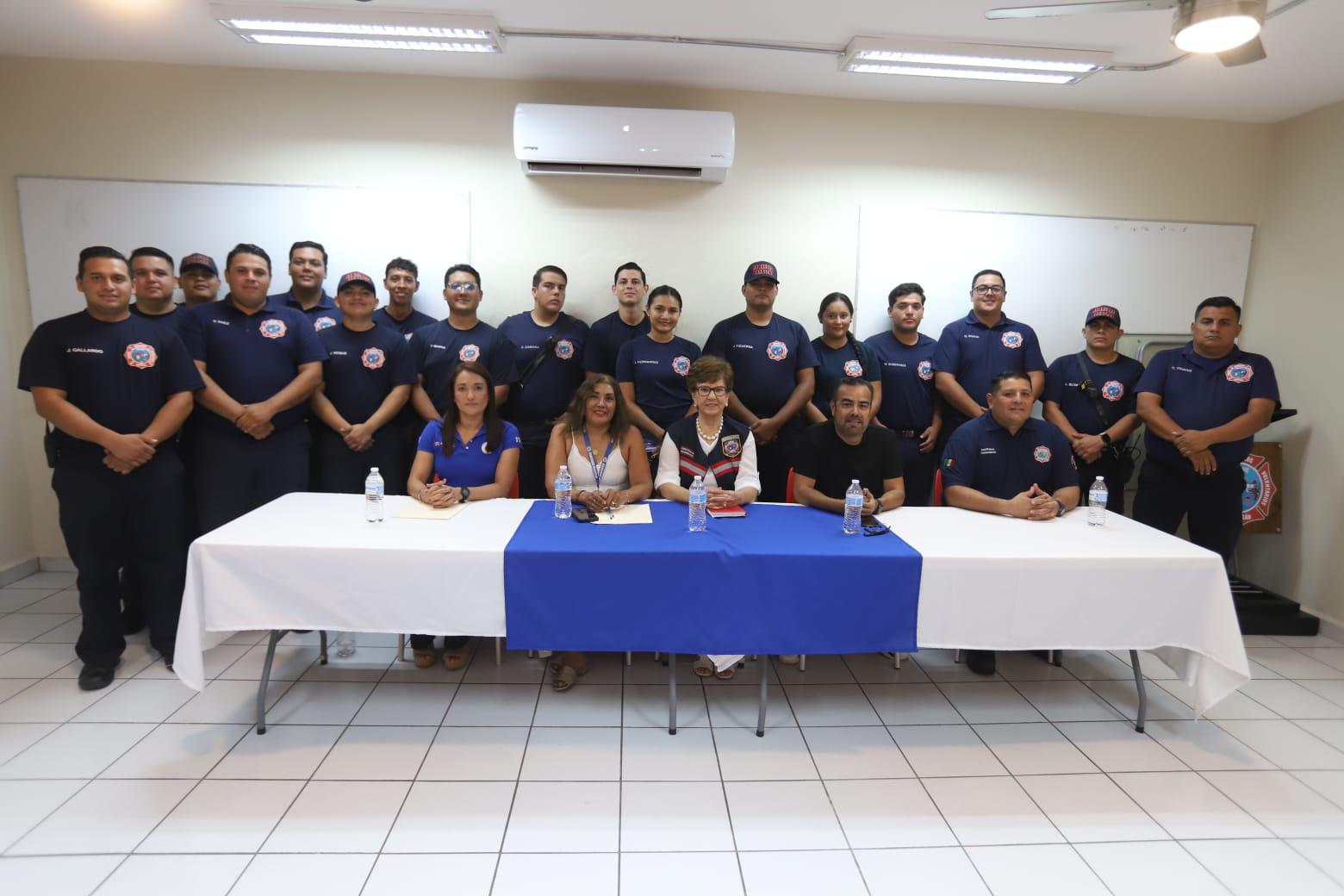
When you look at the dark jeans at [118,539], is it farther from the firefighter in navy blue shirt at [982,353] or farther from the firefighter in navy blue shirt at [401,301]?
the firefighter in navy blue shirt at [982,353]

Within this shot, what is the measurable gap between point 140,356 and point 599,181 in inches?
101

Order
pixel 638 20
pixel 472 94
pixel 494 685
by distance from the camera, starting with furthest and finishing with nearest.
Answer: pixel 472 94, pixel 638 20, pixel 494 685

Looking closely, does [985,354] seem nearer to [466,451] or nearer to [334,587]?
[466,451]

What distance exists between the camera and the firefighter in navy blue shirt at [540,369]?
149 inches

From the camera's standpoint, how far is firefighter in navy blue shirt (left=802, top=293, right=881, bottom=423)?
154 inches

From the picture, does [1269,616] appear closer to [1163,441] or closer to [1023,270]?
[1163,441]

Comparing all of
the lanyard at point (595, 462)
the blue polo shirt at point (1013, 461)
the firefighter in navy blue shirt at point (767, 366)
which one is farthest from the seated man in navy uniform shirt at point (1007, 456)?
the lanyard at point (595, 462)

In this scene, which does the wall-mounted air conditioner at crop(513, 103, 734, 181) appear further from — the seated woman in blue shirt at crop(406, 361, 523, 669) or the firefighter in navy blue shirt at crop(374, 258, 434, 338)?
the seated woman in blue shirt at crop(406, 361, 523, 669)

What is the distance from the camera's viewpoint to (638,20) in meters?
3.26

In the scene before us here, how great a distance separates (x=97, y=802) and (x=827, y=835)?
2308mm

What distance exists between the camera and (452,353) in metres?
3.73

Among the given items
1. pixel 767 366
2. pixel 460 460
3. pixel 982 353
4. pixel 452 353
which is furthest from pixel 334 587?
pixel 982 353

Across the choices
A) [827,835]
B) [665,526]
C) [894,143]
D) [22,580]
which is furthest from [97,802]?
[894,143]

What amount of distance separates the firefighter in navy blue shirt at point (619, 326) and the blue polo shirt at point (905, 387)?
142 centimetres
